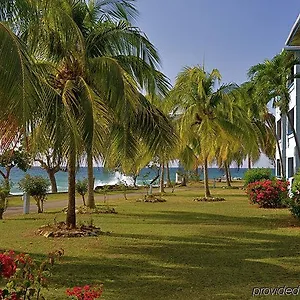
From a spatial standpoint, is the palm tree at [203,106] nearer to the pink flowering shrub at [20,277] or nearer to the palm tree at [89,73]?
the palm tree at [89,73]

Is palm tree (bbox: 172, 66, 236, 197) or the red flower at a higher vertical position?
palm tree (bbox: 172, 66, 236, 197)

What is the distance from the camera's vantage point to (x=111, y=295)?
22.8ft

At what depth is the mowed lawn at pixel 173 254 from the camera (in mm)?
7480

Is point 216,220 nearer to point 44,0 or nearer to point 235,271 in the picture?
Answer: point 235,271

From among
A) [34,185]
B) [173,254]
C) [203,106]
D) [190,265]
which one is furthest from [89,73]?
[203,106]

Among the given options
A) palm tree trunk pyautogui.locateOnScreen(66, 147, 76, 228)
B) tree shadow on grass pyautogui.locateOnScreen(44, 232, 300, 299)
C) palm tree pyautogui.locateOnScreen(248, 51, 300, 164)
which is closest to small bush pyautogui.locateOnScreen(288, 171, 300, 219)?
tree shadow on grass pyautogui.locateOnScreen(44, 232, 300, 299)

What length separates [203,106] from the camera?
2623 centimetres

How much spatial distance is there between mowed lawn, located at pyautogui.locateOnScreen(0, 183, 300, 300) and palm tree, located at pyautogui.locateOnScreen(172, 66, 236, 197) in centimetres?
856

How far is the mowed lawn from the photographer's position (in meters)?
7.48

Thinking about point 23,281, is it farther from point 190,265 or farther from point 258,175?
point 258,175

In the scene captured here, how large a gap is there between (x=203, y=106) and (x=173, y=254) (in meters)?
16.7

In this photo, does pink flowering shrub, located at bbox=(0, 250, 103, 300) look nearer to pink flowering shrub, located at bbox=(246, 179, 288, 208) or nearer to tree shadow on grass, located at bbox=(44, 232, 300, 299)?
tree shadow on grass, located at bbox=(44, 232, 300, 299)

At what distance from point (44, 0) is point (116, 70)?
2638mm

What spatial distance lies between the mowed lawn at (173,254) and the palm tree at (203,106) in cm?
856
